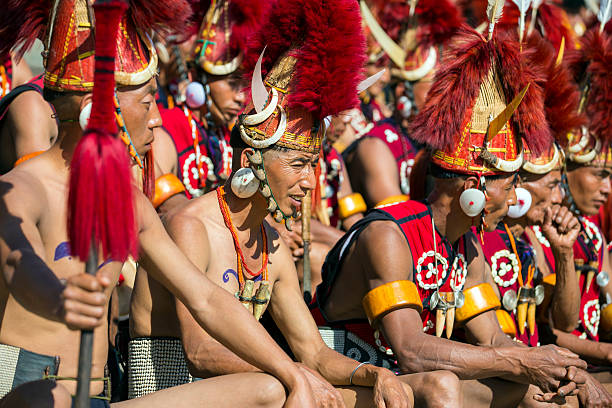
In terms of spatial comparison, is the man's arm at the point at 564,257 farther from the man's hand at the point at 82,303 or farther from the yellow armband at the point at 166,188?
the man's hand at the point at 82,303

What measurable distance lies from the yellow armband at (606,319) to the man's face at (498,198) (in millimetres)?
1948

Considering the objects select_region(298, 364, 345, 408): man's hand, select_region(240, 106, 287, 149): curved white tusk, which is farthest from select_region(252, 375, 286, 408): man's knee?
select_region(240, 106, 287, 149): curved white tusk

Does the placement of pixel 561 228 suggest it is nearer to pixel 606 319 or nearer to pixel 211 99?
pixel 606 319

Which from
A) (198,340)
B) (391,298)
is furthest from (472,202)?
(198,340)

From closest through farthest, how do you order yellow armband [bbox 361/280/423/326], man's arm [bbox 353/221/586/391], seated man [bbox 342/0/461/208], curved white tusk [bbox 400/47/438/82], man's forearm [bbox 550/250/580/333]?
man's arm [bbox 353/221/586/391] → yellow armband [bbox 361/280/423/326] → man's forearm [bbox 550/250/580/333] → seated man [bbox 342/0/461/208] → curved white tusk [bbox 400/47/438/82]

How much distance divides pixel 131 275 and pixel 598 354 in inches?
131

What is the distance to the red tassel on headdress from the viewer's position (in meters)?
2.47

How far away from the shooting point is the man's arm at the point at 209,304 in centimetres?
336

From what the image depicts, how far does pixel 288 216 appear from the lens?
4.32m

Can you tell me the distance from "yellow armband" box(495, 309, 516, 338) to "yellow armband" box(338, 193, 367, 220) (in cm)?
175

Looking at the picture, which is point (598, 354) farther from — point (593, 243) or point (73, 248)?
point (73, 248)

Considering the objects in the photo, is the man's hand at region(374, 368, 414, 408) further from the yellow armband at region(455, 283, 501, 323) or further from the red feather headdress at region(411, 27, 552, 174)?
the red feather headdress at region(411, 27, 552, 174)

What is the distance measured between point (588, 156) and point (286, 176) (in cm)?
344

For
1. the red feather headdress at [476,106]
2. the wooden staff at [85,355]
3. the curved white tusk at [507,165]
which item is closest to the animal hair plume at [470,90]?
the red feather headdress at [476,106]
